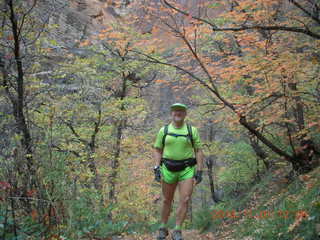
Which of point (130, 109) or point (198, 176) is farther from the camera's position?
point (130, 109)

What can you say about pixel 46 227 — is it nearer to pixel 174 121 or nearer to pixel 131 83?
pixel 174 121

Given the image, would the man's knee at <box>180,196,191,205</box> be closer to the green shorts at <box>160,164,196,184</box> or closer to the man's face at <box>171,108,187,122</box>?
the green shorts at <box>160,164,196,184</box>

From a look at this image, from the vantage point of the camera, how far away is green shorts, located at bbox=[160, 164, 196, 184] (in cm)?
442

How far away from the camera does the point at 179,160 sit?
4.41m

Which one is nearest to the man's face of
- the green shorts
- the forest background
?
the green shorts

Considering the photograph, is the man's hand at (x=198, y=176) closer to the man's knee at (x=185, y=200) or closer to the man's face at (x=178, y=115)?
the man's knee at (x=185, y=200)

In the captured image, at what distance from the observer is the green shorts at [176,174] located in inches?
174

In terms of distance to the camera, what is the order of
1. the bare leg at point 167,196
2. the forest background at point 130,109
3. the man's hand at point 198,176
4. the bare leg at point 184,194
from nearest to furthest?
1. the forest background at point 130,109
2. the bare leg at point 184,194
3. the man's hand at point 198,176
4. the bare leg at point 167,196

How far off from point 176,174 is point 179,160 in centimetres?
23

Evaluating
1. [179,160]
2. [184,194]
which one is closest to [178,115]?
[179,160]

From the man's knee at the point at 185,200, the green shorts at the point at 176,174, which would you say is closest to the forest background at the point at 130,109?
the man's knee at the point at 185,200

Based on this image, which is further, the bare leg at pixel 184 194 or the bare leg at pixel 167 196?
the bare leg at pixel 167 196

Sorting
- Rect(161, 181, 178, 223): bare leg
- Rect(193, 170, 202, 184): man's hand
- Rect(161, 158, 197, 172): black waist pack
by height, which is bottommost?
Rect(161, 181, 178, 223): bare leg

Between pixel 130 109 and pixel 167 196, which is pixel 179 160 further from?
pixel 130 109
